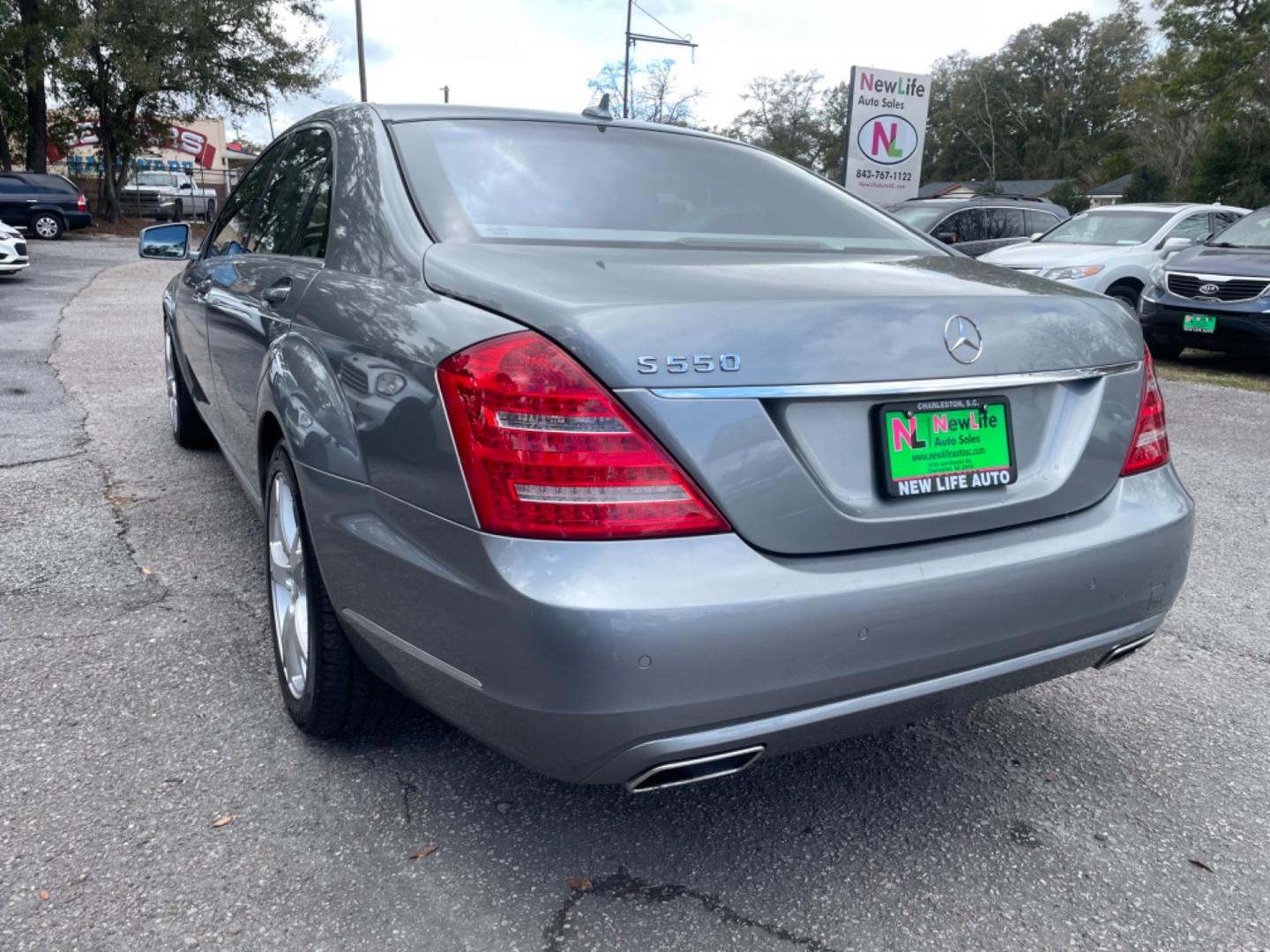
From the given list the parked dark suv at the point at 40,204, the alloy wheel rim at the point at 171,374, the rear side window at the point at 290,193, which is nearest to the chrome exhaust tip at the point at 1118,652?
the rear side window at the point at 290,193

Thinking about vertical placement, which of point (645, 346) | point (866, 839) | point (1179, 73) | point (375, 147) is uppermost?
point (1179, 73)

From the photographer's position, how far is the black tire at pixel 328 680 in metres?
2.36

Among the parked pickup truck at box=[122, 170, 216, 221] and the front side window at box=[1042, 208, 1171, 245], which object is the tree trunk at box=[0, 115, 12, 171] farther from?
the front side window at box=[1042, 208, 1171, 245]

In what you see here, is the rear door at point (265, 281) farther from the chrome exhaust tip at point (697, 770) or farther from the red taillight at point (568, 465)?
the chrome exhaust tip at point (697, 770)

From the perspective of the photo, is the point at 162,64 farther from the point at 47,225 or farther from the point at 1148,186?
the point at 1148,186

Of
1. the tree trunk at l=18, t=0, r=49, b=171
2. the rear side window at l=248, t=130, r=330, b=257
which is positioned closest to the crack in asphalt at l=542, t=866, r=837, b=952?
the rear side window at l=248, t=130, r=330, b=257

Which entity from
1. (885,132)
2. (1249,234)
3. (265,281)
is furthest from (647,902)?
(885,132)

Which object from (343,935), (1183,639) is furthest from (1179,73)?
(343,935)

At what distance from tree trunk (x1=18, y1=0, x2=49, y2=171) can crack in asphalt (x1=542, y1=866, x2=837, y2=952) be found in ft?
104

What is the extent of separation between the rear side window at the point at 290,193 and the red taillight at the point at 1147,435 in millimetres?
2150

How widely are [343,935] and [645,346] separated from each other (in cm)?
121

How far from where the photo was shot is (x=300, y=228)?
9.60ft

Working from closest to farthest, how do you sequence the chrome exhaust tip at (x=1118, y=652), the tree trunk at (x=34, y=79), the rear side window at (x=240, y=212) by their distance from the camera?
the chrome exhaust tip at (x=1118, y=652)
the rear side window at (x=240, y=212)
the tree trunk at (x=34, y=79)

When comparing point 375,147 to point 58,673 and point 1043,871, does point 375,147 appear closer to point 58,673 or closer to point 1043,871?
point 58,673
